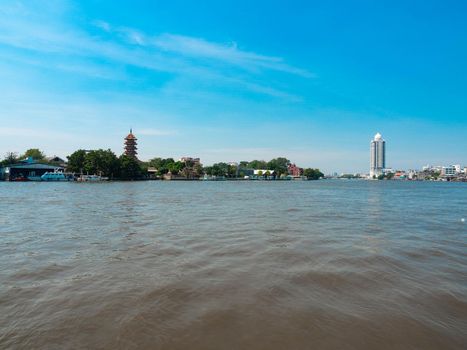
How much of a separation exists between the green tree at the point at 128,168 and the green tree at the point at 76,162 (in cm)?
1165

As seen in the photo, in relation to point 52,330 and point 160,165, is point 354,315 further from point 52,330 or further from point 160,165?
point 160,165

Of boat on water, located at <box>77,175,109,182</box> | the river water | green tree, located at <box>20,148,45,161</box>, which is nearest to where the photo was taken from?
the river water

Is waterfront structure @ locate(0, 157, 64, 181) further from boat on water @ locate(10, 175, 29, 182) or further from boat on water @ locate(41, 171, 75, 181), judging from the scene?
boat on water @ locate(41, 171, 75, 181)

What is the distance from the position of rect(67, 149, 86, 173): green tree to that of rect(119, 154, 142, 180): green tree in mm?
11650

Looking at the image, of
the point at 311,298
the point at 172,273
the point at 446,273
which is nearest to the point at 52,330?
the point at 172,273

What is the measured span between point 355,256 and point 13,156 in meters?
105

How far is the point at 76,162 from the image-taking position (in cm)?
8344

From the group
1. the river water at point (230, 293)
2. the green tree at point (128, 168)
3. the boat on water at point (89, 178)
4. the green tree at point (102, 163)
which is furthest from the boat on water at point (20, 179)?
the river water at point (230, 293)

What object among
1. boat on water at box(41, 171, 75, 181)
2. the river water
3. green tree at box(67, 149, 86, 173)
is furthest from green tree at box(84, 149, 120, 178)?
the river water

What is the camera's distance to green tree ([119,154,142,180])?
93.9 meters

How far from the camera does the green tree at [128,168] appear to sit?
93.9 m

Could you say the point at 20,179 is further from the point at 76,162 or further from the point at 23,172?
the point at 76,162

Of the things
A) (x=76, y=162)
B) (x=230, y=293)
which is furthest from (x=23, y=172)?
(x=230, y=293)

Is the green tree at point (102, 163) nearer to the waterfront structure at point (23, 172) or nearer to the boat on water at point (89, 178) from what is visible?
the boat on water at point (89, 178)
